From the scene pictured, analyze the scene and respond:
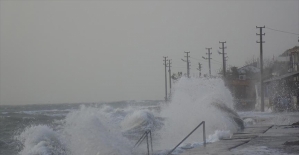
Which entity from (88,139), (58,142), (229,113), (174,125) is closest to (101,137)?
(88,139)

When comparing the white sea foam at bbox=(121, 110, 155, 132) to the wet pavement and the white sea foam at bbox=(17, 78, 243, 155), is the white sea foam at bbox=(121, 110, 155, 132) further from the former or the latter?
the wet pavement

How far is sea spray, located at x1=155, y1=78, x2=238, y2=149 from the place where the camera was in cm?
2503

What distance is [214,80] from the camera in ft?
116

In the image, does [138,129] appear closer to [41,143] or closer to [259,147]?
[41,143]

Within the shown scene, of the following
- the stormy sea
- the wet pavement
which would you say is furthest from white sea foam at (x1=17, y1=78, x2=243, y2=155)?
the wet pavement

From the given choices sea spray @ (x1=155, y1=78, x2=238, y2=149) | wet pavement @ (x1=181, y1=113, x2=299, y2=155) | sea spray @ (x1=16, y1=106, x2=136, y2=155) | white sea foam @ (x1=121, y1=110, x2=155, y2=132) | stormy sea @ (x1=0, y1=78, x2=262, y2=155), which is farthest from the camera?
white sea foam @ (x1=121, y1=110, x2=155, y2=132)

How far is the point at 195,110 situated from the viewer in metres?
30.1

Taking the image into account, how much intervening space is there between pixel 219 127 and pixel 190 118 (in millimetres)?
5192

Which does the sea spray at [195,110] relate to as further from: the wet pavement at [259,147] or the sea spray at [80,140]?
the wet pavement at [259,147]

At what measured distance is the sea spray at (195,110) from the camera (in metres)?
25.0

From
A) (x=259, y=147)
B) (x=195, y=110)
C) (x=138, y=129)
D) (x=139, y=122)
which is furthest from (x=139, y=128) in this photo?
(x=259, y=147)

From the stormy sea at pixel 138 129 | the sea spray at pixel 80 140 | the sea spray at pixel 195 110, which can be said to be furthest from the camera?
the sea spray at pixel 195 110

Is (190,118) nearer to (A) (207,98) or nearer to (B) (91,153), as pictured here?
(A) (207,98)

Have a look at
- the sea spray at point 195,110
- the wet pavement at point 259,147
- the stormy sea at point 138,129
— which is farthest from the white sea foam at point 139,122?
the wet pavement at point 259,147
